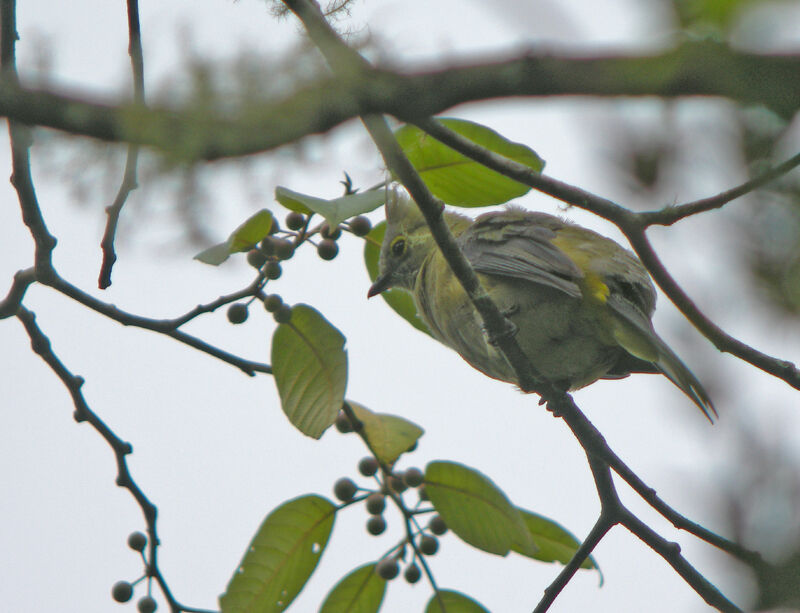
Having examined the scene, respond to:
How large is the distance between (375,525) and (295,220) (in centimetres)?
151

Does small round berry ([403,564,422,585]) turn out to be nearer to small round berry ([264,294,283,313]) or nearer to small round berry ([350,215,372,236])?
small round berry ([264,294,283,313])

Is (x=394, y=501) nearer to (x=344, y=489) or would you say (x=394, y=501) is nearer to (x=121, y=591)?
(x=344, y=489)

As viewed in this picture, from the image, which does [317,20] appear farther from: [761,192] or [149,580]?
[149,580]

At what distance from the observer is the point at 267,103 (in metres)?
1.47

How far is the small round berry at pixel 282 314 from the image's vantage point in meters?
4.04

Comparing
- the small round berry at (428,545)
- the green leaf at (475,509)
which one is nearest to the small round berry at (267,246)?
the green leaf at (475,509)

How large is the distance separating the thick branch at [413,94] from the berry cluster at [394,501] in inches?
111

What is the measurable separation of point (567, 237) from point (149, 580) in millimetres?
3136

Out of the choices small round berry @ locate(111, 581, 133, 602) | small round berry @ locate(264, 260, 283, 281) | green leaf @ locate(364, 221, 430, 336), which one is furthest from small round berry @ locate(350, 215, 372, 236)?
small round berry @ locate(111, 581, 133, 602)

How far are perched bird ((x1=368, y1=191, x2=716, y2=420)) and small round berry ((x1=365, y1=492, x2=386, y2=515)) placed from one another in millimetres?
965

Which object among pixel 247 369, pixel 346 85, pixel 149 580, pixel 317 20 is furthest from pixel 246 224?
pixel 346 85

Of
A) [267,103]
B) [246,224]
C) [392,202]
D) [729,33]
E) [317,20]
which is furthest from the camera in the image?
[392,202]

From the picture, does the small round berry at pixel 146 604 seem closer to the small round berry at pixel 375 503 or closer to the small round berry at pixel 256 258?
the small round berry at pixel 375 503

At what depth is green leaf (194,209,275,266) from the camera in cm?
360
